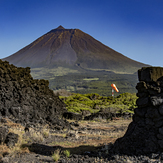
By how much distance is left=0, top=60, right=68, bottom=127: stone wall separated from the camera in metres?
13.5

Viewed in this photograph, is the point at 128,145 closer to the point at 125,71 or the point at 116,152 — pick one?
the point at 116,152

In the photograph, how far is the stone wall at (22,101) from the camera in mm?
13547

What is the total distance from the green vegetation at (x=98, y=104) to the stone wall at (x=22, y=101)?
10704 mm

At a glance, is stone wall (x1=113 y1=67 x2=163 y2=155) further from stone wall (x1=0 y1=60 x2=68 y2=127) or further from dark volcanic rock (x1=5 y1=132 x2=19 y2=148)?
stone wall (x1=0 y1=60 x2=68 y2=127)

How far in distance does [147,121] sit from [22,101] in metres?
8.86

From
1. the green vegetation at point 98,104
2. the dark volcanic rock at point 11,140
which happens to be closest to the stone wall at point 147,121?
the dark volcanic rock at point 11,140

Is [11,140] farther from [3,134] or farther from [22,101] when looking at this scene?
[22,101]

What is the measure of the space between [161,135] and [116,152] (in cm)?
149

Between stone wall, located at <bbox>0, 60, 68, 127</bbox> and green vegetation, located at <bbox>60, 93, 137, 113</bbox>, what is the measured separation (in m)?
10.7

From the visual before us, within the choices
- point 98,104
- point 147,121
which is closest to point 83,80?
point 98,104

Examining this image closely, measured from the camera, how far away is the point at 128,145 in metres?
7.62

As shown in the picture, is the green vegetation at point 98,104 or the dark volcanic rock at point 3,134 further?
the green vegetation at point 98,104

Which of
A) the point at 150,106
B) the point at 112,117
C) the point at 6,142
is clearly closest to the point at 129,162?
the point at 150,106

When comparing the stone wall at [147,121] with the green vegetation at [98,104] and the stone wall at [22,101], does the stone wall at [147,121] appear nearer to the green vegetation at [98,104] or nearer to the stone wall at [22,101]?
the stone wall at [22,101]
